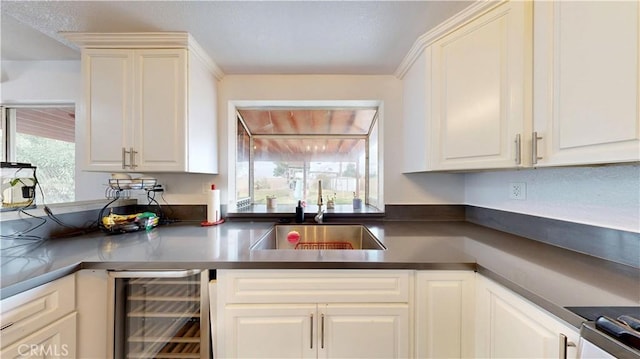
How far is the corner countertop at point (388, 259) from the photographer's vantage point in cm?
72

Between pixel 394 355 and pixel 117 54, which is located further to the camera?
pixel 117 54

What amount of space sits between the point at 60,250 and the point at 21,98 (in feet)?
5.40

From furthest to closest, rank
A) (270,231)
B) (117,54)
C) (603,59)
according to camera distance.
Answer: (270,231)
(117,54)
(603,59)

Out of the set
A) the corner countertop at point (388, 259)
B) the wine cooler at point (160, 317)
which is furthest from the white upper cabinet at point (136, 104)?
the wine cooler at point (160, 317)

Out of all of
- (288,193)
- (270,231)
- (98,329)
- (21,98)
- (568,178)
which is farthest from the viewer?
(288,193)

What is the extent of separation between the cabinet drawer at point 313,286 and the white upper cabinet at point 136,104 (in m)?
0.88

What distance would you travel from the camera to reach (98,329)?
972 millimetres

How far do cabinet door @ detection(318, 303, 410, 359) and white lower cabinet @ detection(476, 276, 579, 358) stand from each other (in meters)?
0.30

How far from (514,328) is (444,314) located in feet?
0.82

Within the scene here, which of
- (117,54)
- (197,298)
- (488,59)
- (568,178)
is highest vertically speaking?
(117,54)

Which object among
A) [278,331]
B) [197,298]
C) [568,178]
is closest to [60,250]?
[197,298]

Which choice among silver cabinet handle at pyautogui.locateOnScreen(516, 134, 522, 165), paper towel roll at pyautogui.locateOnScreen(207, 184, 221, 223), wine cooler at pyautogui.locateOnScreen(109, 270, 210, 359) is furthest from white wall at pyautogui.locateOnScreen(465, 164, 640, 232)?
paper towel roll at pyautogui.locateOnScreen(207, 184, 221, 223)

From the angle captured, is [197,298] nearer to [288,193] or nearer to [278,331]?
[278,331]

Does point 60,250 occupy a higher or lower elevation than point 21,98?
lower
